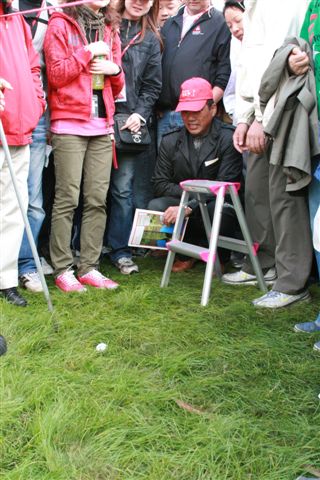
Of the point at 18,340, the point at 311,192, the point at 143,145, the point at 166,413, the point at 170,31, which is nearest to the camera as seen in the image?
the point at 166,413

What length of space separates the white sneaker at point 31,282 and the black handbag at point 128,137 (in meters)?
1.12

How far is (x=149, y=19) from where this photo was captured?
498 centimetres

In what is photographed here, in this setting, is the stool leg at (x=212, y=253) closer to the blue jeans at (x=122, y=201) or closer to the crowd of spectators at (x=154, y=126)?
the crowd of spectators at (x=154, y=126)

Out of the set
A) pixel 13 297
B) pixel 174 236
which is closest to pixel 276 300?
pixel 174 236

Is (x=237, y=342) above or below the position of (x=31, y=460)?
below

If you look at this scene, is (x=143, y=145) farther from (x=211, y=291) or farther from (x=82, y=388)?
(x=82, y=388)

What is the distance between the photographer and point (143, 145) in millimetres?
4855

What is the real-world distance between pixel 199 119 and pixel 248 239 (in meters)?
1.11

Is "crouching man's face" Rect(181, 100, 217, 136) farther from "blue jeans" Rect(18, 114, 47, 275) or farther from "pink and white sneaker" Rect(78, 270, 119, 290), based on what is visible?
"pink and white sneaker" Rect(78, 270, 119, 290)

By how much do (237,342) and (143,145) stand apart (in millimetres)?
2038

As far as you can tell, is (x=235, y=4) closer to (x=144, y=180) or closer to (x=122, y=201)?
(x=144, y=180)

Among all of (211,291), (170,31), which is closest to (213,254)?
(211,291)

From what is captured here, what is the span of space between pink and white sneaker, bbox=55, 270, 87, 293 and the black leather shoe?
0.41 metres

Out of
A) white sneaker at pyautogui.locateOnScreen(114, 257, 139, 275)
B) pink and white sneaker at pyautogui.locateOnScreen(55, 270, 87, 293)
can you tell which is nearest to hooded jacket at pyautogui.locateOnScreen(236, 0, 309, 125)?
white sneaker at pyautogui.locateOnScreen(114, 257, 139, 275)
